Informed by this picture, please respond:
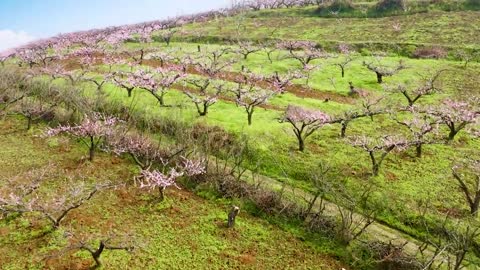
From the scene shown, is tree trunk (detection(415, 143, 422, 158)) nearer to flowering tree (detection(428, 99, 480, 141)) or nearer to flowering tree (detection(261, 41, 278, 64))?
flowering tree (detection(428, 99, 480, 141))

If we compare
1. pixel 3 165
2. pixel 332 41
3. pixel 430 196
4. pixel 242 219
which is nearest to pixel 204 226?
pixel 242 219

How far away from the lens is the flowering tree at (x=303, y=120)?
34094 millimetres

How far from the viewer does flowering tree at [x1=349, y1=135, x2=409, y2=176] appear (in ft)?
98.9

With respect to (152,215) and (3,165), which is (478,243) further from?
(3,165)

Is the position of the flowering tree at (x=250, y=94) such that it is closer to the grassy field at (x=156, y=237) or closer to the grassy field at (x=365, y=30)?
the grassy field at (x=156, y=237)

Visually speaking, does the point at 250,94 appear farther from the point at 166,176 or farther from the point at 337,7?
the point at 337,7

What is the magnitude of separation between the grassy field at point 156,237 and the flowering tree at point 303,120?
30.9 feet

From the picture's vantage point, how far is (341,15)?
94938 mm

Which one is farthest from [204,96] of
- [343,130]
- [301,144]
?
[343,130]

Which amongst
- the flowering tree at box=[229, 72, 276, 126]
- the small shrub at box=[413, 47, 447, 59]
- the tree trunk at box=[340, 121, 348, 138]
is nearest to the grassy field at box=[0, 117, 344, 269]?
the flowering tree at box=[229, 72, 276, 126]

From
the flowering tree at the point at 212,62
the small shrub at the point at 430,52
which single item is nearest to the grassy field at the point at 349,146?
the flowering tree at the point at 212,62

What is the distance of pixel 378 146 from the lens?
100 feet

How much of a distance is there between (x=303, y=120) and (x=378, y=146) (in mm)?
6445

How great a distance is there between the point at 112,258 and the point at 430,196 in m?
20.0
